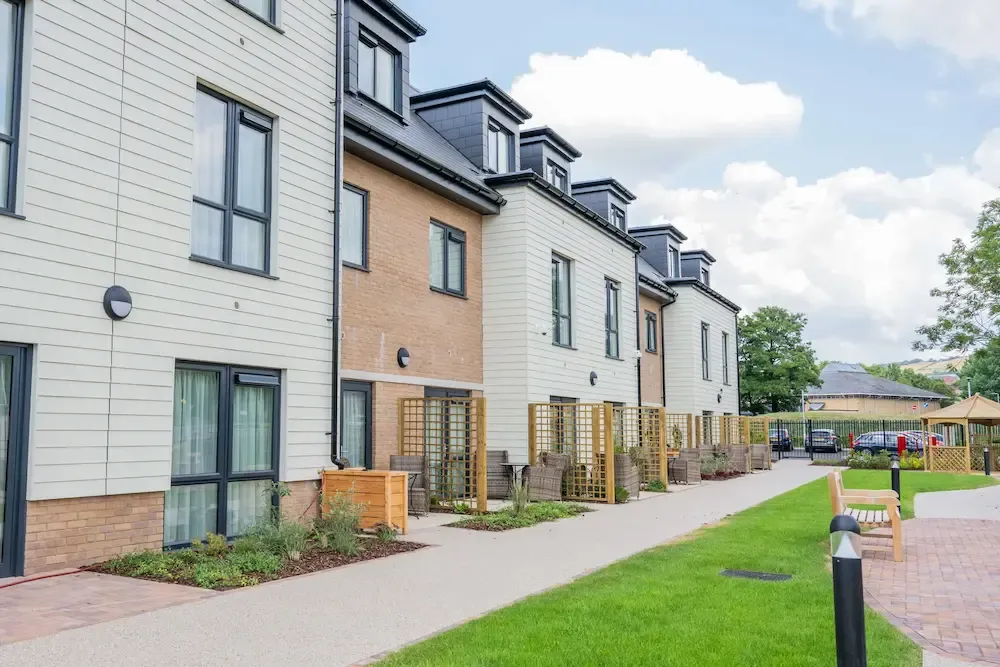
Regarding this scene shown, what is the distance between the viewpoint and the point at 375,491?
10180mm

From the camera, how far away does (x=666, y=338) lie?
2841 centimetres

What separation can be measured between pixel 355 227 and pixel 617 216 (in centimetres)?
1389

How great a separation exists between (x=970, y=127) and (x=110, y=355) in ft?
64.2

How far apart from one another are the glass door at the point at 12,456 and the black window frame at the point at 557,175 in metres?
14.6

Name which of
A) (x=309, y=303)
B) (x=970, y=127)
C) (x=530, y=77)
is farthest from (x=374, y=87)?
(x=530, y=77)

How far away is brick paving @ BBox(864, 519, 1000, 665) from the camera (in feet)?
18.2

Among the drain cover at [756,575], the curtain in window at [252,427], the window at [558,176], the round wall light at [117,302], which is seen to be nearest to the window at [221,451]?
the curtain in window at [252,427]

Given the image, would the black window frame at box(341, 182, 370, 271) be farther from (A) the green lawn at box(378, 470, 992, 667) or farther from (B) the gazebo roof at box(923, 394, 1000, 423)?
(B) the gazebo roof at box(923, 394, 1000, 423)

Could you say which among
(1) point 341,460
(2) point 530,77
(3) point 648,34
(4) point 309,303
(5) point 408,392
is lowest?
(1) point 341,460

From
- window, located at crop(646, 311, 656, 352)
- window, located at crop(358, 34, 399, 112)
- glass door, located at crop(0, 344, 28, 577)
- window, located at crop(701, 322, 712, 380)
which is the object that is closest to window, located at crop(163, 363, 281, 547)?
glass door, located at crop(0, 344, 28, 577)

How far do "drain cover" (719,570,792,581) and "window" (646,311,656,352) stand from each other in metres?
18.9

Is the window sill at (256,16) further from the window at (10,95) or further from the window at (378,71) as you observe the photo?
the window at (378,71)

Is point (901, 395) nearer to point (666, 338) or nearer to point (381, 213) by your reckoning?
point (666, 338)

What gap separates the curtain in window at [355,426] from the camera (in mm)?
12289
